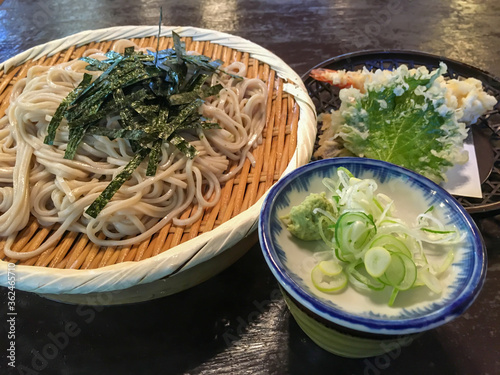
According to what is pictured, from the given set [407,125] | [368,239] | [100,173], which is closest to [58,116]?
[100,173]

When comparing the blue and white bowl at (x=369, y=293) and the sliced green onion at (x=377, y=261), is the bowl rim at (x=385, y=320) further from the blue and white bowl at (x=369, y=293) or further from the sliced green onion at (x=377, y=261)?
the sliced green onion at (x=377, y=261)

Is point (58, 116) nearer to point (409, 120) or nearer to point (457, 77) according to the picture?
point (409, 120)

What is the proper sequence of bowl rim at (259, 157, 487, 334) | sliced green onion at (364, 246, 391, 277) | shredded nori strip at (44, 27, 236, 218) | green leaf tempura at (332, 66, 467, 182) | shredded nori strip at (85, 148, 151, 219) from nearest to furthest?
1. bowl rim at (259, 157, 487, 334)
2. sliced green onion at (364, 246, 391, 277)
3. shredded nori strip at (85, 148, 151, 219)
4. shredded nori strip at (44, 27, 236, 218)
5. green leaf tempura at (332, 66, 467, 182)

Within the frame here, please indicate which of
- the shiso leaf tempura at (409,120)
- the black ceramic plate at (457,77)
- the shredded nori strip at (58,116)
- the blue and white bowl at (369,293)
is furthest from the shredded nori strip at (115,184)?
the black ceramic plate at (457,77)

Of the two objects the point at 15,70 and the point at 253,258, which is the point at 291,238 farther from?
the point at 15,70

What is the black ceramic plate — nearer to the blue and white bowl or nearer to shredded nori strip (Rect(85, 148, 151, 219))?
the blue and white bowl

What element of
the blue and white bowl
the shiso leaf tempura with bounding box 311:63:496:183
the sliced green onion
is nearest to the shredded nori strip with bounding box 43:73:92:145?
the blue and white bowl

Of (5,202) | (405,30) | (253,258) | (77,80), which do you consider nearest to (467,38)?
(405,30)
